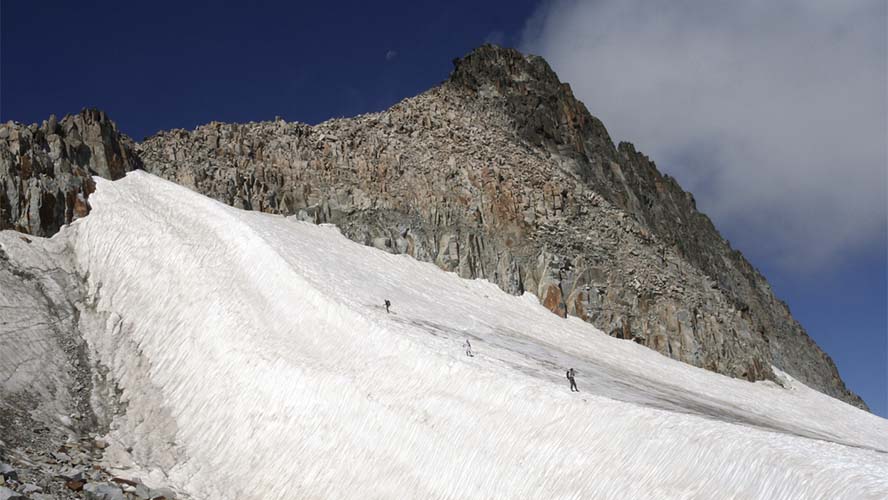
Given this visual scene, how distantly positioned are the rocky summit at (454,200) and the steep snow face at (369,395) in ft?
15.2

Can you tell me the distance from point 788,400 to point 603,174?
32.3 metres

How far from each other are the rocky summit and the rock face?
9 cm

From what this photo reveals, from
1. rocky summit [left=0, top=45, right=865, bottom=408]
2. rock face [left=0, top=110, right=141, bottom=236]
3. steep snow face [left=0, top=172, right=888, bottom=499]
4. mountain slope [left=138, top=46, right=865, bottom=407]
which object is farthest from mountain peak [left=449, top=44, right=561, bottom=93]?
steep snow face [left=0, top=172, right=888, bottom=499]

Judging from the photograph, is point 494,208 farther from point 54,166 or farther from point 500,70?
point 500,70

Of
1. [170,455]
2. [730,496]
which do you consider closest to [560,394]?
[730,496]

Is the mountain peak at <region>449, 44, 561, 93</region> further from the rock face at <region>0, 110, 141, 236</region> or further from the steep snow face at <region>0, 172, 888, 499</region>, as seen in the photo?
the steep snow face at <region>0, 172, 888, 499</region>

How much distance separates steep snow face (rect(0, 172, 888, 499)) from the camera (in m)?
18.7

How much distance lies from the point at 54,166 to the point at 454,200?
25.0 m

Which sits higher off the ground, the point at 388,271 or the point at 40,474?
the point at 388,271

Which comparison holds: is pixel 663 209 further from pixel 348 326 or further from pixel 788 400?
pixel 348 326

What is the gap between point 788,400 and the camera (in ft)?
137

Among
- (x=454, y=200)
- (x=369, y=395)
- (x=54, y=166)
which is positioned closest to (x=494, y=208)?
(x=454, y=200)

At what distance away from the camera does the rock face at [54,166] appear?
3581cm

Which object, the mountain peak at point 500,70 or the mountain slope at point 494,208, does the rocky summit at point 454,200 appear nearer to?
the mountain slope at point 494,208
